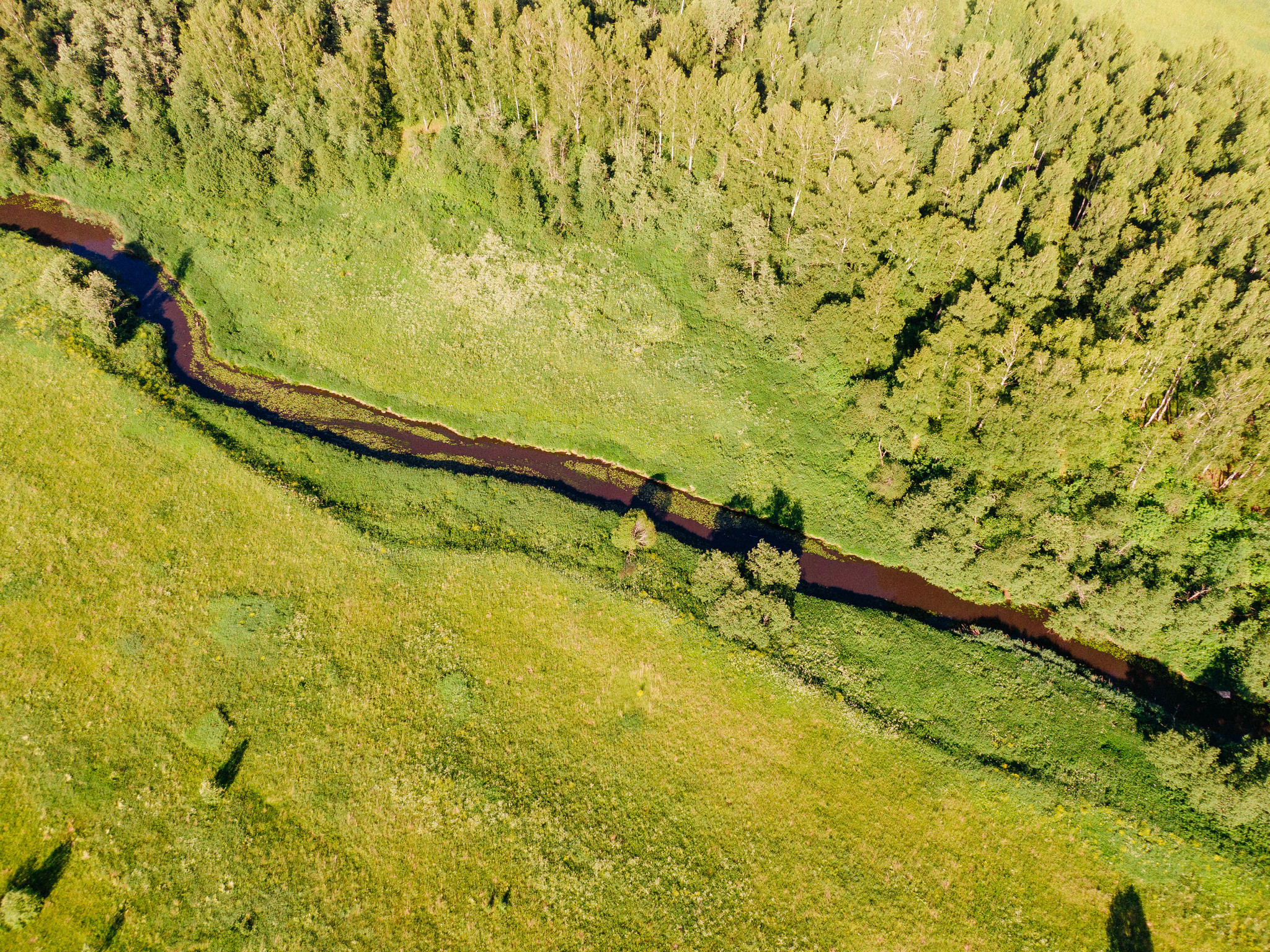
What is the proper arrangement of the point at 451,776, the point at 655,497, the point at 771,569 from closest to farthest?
the point at 451,776 < the point at 771,569 < the point at 655,497

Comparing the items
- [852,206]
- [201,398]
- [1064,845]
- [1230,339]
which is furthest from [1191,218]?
[201,398]

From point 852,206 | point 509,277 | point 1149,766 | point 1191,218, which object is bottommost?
point 1149,766

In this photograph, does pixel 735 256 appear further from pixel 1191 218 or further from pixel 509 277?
pixel 1191 218

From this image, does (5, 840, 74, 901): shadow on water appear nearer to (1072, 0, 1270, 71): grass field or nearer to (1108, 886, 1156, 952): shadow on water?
(1108, 886, 1156, 952): shadow on water

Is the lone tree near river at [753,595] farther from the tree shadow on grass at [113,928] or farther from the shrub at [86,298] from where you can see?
the shrub at [86,298]

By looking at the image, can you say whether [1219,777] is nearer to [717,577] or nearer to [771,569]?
[771,569]

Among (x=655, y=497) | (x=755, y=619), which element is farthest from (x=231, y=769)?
(x=755, y=619)

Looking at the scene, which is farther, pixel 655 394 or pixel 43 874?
pixel 655 394

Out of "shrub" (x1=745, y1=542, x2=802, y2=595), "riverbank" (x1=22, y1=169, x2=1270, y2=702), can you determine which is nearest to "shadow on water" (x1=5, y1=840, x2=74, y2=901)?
"riverbank" (x1=22, y1=169, x2=1270, y2=702)
